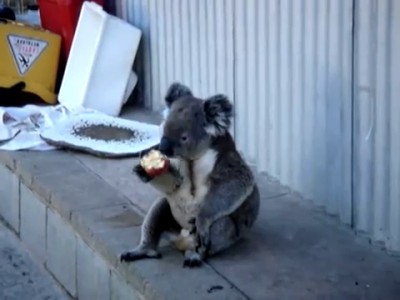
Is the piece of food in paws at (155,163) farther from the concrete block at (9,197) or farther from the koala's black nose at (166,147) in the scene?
the concrete block at (9,197)

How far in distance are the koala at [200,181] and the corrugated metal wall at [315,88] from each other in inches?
22.4

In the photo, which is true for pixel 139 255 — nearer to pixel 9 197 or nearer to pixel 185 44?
pixel 9 197

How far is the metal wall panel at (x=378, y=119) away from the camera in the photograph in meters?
4.16

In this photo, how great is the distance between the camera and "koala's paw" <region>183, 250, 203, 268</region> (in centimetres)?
406

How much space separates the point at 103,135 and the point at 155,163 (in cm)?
220

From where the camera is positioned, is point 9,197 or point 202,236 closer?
point 202,236

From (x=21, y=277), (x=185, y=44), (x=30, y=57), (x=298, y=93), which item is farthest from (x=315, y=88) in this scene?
(x=30, y=57)

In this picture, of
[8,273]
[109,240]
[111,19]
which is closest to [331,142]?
[109,240]

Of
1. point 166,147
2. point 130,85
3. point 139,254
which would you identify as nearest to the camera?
point 166,147

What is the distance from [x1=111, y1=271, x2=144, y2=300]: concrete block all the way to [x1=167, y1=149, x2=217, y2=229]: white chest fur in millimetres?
366

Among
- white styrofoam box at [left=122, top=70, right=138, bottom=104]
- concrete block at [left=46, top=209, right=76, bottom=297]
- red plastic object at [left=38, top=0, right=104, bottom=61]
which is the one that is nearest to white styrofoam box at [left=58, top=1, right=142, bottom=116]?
white styrofoam box at [left=122, top=70, right=138, bottom=104]

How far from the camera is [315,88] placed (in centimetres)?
477

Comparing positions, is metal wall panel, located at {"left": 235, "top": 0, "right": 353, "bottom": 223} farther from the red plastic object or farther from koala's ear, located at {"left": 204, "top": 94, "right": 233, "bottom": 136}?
the red plastic object


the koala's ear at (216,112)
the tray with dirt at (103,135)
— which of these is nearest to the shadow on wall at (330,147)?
the koala's ear at (216,112)
